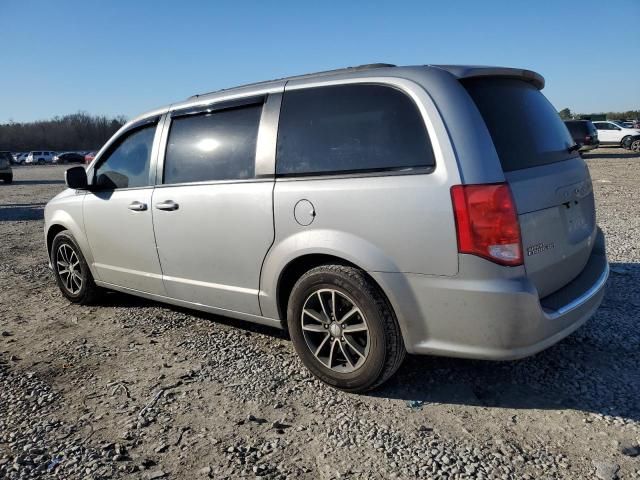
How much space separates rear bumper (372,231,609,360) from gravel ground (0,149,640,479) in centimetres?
43

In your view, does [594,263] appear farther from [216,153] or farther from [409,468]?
[216,153]

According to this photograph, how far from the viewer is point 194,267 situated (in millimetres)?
3814

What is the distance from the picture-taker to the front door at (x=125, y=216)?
4156mm

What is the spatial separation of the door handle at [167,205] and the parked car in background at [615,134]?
102 feet

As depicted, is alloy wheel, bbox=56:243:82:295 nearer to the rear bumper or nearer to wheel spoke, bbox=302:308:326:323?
wheel spoke, bbox=302:308:326:323

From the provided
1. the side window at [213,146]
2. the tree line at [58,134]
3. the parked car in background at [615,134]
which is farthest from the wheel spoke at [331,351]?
the tree line at [58,134]

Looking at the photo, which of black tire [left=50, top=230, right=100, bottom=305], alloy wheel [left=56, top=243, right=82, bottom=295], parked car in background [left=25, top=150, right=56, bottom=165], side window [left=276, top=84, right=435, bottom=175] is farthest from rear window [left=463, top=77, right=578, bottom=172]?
parked car in background [left=25, top=150, right=56, bottom=165]

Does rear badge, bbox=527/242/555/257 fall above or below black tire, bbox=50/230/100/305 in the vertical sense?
above

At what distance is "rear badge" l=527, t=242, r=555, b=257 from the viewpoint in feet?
8.63

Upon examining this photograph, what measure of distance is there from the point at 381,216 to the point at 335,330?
2.59ft

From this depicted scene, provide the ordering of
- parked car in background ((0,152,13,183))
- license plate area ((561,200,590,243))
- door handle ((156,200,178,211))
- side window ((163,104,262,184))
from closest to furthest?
license plate area ((561,200,590,243)) → side window ((163,104,262,184)) → door handle ((156,200,178,211)) → parked car in background ((0,152,13,183))

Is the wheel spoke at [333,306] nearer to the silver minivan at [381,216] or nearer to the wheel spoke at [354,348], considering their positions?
the silver minivan at [381,216]

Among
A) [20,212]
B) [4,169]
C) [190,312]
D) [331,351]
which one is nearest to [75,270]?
[190,312]

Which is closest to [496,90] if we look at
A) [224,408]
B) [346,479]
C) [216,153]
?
[216,153]
